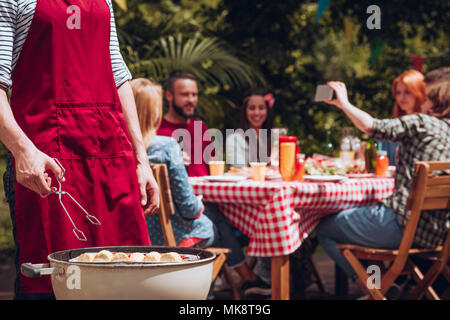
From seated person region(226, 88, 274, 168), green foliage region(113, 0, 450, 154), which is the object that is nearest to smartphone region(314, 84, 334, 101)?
seated person region(226, 88, 274, 168)

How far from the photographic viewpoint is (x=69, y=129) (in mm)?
1847

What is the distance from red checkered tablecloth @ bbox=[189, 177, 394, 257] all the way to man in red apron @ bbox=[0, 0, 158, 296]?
1.86 meters

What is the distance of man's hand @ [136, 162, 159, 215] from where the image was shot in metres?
2.05

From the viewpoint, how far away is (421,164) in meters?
3.44

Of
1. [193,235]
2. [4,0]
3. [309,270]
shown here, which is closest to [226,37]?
[309,270]

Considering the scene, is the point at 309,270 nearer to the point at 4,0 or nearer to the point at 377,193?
the point at 377,193

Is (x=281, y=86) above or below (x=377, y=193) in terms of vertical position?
above

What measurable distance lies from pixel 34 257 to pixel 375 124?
235 centimetres

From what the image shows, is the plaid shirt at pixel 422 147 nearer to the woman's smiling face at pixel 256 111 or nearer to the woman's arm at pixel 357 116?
the woman's arm at pixel 357 116

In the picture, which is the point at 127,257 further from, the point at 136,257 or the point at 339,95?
the point at 339,95

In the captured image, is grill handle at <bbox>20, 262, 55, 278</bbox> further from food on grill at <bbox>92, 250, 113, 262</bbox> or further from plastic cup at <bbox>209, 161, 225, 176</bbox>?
plastic cup at <bbox>209, 161, 225, 176</bbox>

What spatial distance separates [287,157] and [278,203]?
0.44m

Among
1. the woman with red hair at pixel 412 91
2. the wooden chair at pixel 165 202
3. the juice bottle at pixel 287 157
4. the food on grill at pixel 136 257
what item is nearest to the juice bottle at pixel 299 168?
the juice bottle at pixel 287 157
